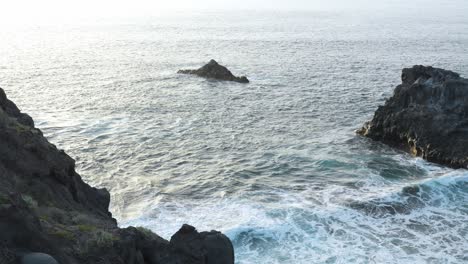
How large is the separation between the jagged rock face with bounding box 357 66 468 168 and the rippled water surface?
4.81ft

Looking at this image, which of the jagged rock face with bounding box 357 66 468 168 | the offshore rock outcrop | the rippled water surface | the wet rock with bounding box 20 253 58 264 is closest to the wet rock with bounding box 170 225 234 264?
the offshore rock outcrop

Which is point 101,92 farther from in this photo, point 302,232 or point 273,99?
point 302,232

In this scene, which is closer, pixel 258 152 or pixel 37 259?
pixel 37 259

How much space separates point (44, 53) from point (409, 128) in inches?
2525

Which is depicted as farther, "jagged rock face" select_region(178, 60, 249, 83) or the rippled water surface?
"jagged rock face" select_region(178, 60, 249, 83)

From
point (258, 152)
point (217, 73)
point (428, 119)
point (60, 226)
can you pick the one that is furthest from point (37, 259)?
point (217, 73)

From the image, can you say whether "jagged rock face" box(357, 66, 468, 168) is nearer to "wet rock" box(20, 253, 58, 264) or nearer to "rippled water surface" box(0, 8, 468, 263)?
"rippled water surface" box(0, 8, 468, 263)

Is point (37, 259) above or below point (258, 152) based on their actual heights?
above

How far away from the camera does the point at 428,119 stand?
35.5 meters

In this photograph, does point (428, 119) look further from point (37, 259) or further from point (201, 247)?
point (37, 259)

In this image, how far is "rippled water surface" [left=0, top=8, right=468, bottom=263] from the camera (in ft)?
77.0

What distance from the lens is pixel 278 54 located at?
81.5m

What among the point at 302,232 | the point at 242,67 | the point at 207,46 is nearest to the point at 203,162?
the point at 302,232

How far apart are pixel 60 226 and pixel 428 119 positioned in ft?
96.2
